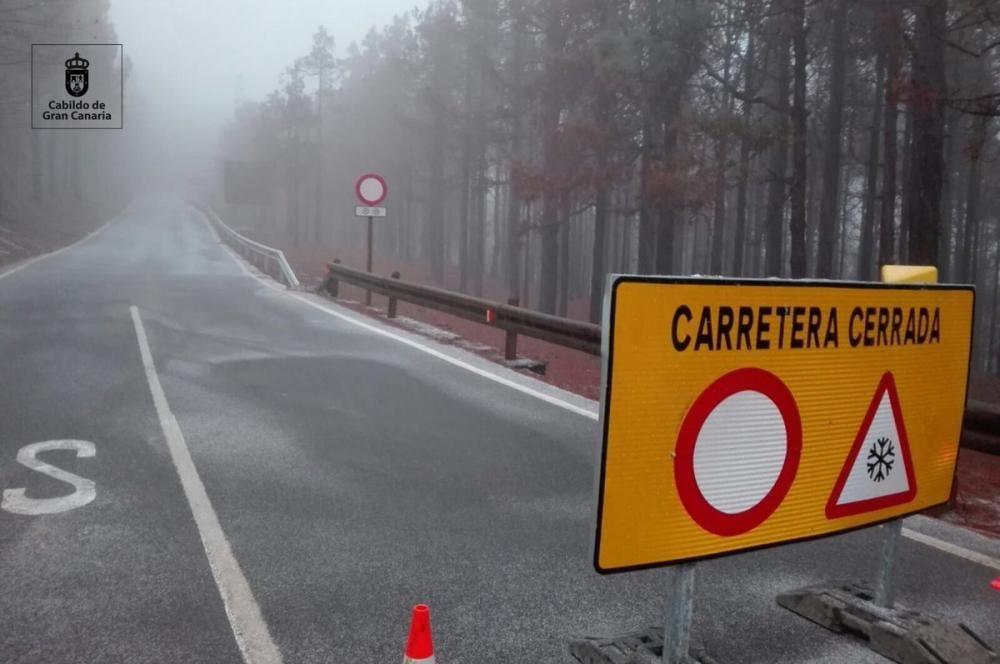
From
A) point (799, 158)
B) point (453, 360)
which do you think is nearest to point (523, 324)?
point (453, 360)

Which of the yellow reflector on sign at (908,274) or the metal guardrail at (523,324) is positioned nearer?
the yellow reflector on sign at (908,274)

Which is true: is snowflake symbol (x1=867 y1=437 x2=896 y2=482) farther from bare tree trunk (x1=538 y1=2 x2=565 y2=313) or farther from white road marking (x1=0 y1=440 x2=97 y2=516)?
bare tree trunk (x1=538 y1=2 x2=565 y2=313)

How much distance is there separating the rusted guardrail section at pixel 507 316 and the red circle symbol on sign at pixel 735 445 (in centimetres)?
590

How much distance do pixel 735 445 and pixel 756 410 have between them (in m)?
0.15

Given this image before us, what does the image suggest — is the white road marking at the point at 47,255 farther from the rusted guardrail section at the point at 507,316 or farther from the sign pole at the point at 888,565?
the sign pole at the point at 888,565

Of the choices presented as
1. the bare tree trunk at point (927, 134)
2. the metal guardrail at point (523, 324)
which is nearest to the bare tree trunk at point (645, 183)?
the bare tree trunk at point (927, 134)

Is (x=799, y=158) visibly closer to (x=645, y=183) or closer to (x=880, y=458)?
(x=645, y=183)

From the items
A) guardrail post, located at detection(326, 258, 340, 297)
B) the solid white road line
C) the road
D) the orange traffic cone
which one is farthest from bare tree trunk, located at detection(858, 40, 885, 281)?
the orange traffic cone

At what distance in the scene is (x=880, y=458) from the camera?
149 inches

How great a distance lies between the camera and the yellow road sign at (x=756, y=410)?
115 inches

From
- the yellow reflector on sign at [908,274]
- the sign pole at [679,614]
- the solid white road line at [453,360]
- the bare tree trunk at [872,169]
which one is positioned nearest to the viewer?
the sign pole at [679,614]

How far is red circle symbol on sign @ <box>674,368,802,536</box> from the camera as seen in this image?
308 centimetres

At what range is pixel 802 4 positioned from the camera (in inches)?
780

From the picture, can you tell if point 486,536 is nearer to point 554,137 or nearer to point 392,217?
point 554,137
